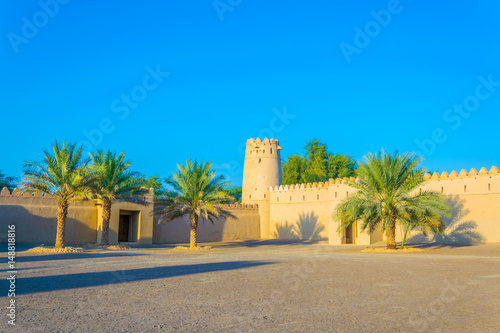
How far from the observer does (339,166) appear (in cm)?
5484

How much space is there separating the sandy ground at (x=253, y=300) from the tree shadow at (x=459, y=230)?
48.5 feet

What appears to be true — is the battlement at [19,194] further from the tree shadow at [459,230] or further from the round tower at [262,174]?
the tree shadow at [459,230]

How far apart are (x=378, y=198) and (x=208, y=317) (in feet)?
53.8

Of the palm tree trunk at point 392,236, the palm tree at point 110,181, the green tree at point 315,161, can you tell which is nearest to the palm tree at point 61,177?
the palm tree at point 110,181

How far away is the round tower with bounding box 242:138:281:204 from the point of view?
38406mm

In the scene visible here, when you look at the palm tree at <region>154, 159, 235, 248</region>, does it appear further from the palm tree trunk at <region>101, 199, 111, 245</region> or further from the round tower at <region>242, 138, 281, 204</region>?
the round tower at <region>242, 138, 281, 204</region>

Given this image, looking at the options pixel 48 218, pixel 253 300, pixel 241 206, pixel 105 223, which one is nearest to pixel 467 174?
pixel 241 206

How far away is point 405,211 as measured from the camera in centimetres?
1966

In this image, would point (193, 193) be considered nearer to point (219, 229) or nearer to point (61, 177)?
point (61, 177)

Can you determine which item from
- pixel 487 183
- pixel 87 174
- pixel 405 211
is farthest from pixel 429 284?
pixel 487 183

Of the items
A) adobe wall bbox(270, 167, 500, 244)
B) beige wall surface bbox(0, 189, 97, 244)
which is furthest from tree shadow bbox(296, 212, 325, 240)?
beige wall surface bbox(0, 189, 97, 244)

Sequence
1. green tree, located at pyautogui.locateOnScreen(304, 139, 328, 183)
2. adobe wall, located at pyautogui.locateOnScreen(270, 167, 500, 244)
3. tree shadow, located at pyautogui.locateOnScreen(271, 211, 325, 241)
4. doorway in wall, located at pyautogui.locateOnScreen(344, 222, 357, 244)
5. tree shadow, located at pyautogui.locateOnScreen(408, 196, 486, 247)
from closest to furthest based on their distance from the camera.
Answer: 1. adobe wall, located at pyautogui.locateOnScreen(270, 167, 500, 244)
2. tree shadow, located at pyautogui.locateOnScreen(408, 196, 486, 247)
3. doorway in wall, located at pyautogui.locateOnScreen(344, 222, 357, 244)
4. tree shadow, located at pyautogui.locateOnScreen(271, 211, 325, 241)
5. green tree, located at pyautogui.locateOnScreen(304, 139, 328, 183)

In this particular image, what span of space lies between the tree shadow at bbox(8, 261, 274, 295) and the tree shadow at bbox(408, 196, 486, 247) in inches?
694

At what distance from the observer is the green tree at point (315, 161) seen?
53.4 meters
